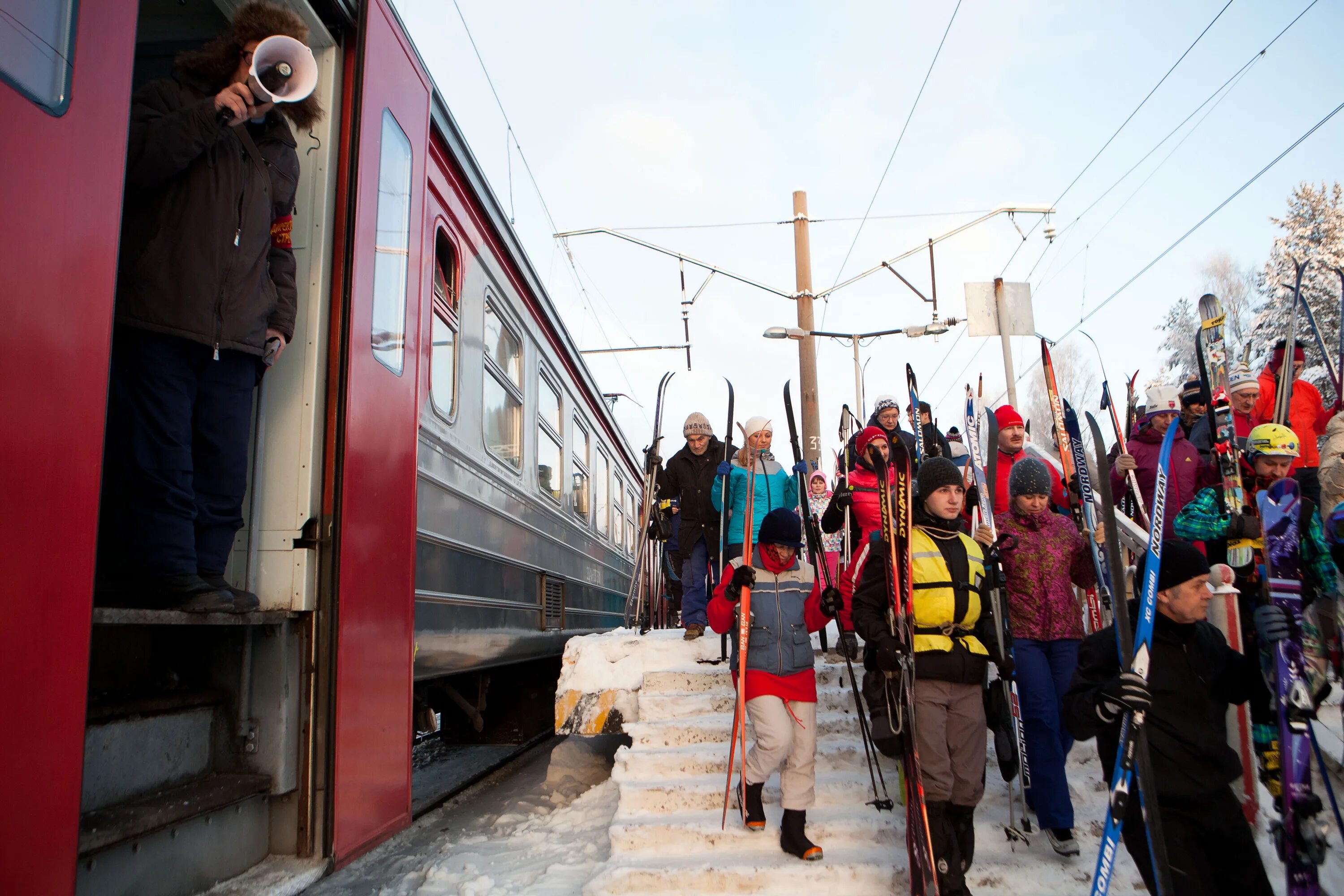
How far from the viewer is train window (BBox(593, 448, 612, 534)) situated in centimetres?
932

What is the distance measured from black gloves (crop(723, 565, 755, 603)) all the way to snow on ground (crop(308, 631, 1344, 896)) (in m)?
0.90

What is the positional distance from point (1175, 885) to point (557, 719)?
10.5 feet

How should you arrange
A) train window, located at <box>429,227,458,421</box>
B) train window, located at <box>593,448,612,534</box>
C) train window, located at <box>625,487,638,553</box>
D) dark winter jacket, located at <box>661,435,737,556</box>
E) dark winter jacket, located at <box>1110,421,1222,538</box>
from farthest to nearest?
train window, located at <box>625,487,638,553</box>, train window, located at <box>593,448,612,534</box>, dark winter jacket, located at <box>661,435,737,556</box>, dark winter jacket, located at <box>1110,421,1222,538</box>, train window, located at <box>429,227,458,421</box>

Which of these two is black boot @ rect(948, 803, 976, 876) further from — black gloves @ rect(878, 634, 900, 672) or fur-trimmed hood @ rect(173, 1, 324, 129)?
fur-trimmed hood @ rect(173, 1, 324, 129)

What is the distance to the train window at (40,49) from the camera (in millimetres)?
1733

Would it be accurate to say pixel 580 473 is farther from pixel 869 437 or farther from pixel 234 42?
pixel 234 42

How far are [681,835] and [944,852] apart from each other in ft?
3.72

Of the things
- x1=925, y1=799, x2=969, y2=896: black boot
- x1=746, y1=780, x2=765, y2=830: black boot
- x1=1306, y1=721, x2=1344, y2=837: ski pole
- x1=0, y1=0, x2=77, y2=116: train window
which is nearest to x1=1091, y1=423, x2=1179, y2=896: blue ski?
x1=1306, y1=721, x2=1344, y2=837: ski pole

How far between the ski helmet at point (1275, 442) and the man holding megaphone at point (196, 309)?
3.86 m

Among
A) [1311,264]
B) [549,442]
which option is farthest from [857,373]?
[1311,264]

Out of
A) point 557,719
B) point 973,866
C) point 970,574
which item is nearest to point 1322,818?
point 973,866

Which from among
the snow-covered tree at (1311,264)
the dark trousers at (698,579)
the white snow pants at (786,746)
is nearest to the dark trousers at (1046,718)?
the white snow pants at (786,746)

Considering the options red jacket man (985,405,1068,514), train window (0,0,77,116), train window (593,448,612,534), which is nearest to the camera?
train window (0,0,77,116)

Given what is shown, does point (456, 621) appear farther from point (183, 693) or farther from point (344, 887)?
point (183, 693)
